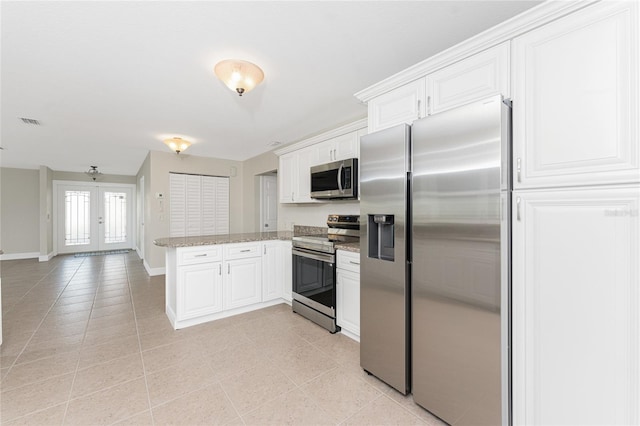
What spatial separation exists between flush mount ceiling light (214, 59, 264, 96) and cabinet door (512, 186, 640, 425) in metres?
1.97

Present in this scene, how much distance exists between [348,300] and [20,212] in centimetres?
908

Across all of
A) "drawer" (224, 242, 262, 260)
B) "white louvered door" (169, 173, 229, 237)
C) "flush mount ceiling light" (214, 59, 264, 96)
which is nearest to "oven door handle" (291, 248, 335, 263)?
"drawer" (224, 242, 262, 260)

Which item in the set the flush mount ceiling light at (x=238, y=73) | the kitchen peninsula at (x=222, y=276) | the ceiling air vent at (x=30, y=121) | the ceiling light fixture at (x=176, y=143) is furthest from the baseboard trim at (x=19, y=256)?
the flush mount ceiling light at (x=238, y=73)

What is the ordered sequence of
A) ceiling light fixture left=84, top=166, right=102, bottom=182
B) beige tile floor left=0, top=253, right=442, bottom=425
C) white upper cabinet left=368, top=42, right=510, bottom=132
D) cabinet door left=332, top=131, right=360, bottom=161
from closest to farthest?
white upper cabinet left=368, top=42, right=510, bottom=132 → beige tile floor left=0, top=253, right=442, bottom=425 → cabinet door left=332, top=131, right=360, bottom=161 → ceiling light fixture left=84, top=166, right=102, bottom=182

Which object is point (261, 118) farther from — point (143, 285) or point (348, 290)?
point (143, 285)

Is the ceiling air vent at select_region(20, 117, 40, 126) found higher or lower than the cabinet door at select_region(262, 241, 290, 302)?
higher

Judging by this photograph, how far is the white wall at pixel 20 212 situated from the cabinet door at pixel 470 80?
9.73 m

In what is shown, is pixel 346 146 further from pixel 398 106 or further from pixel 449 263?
pixel 449 263

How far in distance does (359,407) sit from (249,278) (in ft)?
6.58

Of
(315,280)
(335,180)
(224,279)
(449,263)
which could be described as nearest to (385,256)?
(449,263)

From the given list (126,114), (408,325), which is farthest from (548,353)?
(126,114)

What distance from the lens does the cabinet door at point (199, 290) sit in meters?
2.91

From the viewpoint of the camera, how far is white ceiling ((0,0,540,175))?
1.58 meters

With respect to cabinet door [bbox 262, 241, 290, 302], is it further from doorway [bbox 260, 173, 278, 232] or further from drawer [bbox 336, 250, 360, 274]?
doorway [bbox 260, 173, 278, 232]
